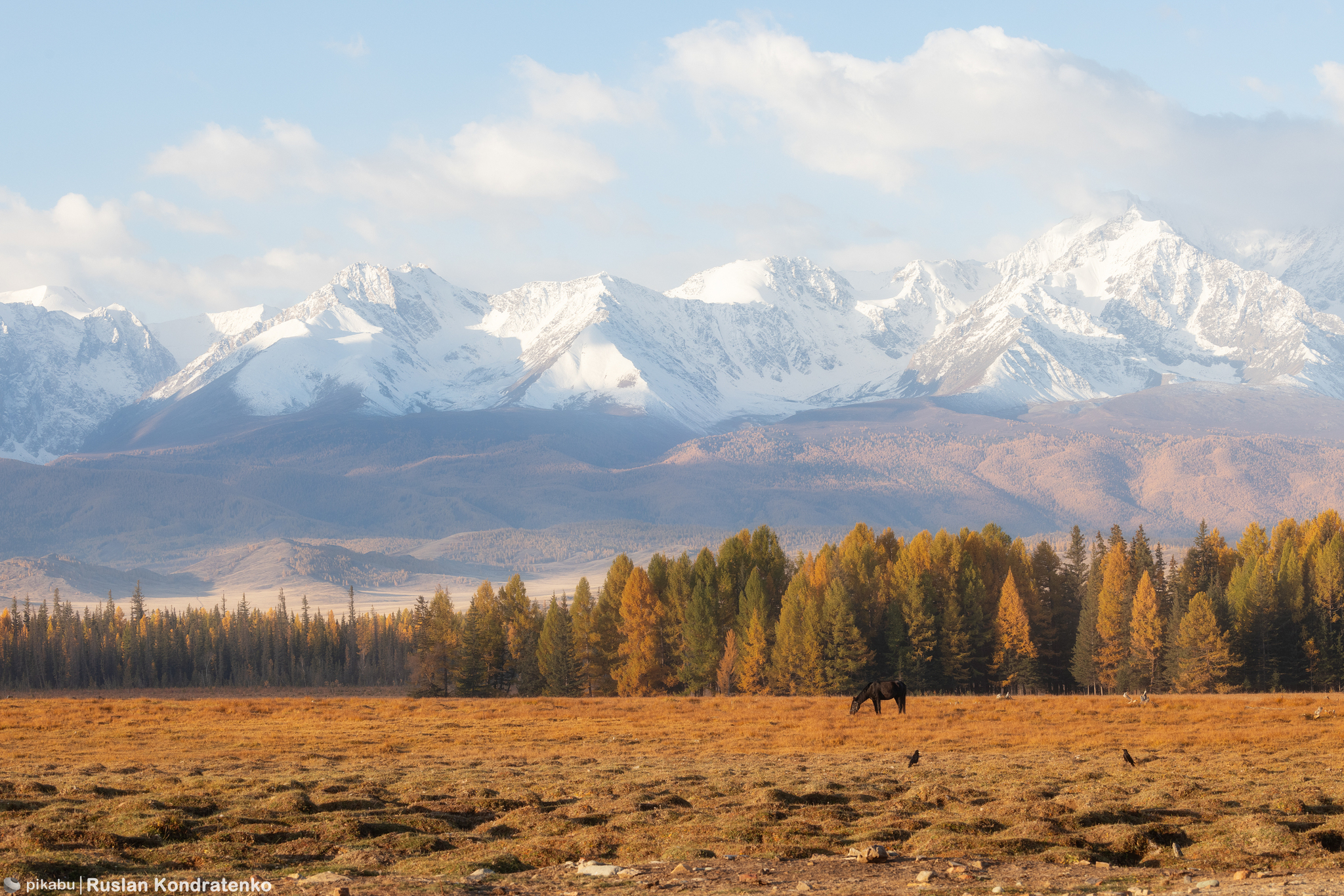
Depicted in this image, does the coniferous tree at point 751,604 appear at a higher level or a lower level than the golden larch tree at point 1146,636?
higher

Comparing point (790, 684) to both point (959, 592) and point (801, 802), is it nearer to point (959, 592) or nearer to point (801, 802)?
point (959, 592)

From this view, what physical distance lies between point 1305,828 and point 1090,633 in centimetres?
6991

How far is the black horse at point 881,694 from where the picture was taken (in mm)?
53031

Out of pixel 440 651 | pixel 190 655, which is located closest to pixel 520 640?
pixel 440 651

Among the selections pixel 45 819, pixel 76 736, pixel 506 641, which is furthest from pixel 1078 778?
pixel 506 641

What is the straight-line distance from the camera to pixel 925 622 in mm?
88625

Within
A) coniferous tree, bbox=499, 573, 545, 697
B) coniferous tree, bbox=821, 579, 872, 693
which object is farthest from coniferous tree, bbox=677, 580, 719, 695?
coniferous tree, bbox=499, 573, 545, 697

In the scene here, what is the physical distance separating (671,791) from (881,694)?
2617cm

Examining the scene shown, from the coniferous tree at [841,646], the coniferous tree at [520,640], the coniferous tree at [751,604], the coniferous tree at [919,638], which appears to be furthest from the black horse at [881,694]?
the coniferous tree at [520,640]

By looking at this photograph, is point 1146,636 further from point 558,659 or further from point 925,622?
point 558,659

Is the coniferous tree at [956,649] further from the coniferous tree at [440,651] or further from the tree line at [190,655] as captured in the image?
the tree line at [190,655]

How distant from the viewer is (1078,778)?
105 feet

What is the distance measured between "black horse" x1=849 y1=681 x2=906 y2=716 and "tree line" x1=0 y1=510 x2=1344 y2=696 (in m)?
31.2

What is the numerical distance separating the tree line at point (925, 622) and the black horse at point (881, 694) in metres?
31.2
